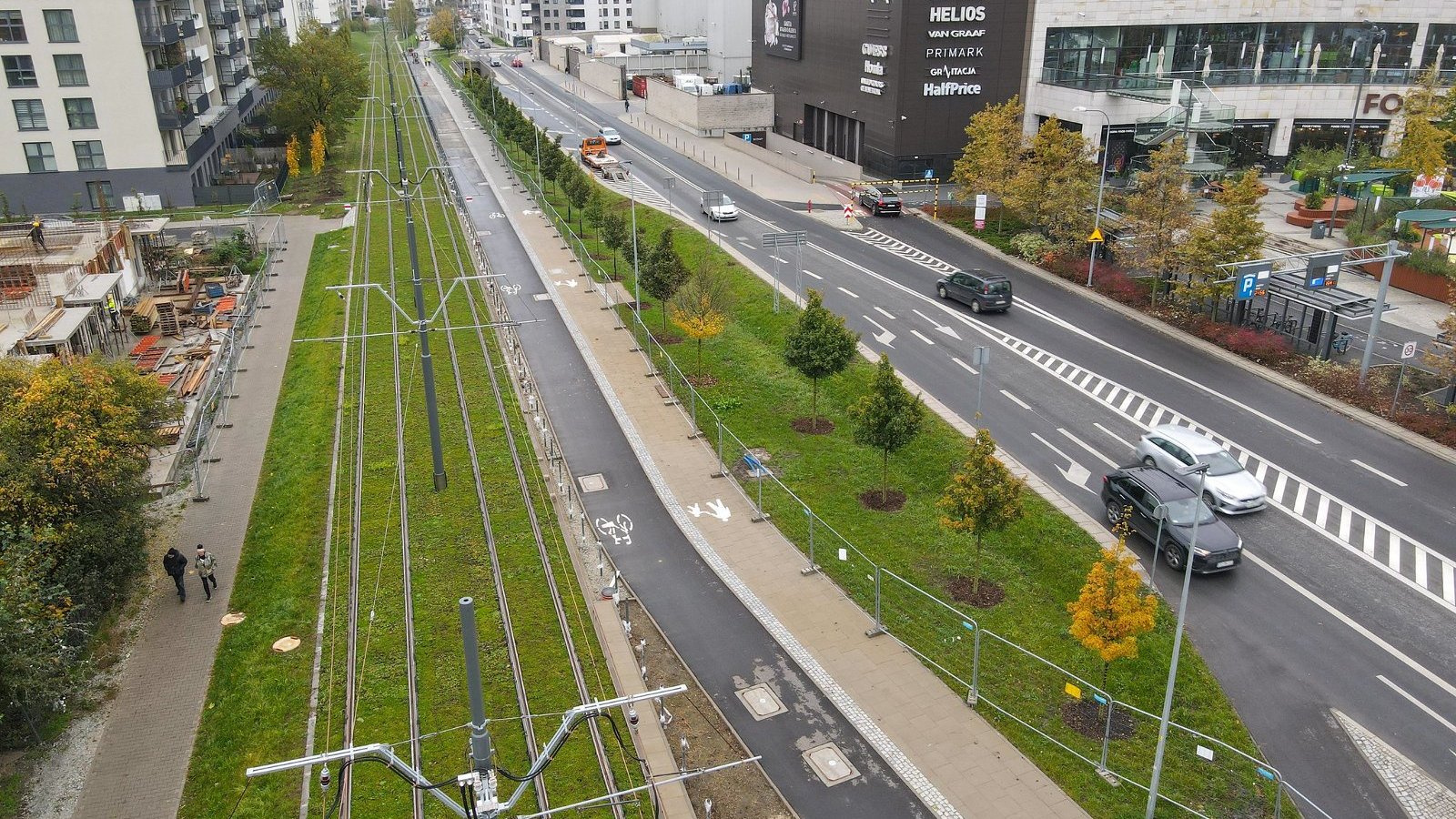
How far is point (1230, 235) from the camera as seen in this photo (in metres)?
36.1

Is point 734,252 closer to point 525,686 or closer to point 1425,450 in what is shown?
point 1425,450

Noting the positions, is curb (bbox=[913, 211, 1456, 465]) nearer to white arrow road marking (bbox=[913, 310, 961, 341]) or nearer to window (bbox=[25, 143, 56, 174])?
white arrow road marking (bbox=[913, 310, 961, 341])

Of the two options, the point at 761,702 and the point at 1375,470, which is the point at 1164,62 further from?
the point at 761,702

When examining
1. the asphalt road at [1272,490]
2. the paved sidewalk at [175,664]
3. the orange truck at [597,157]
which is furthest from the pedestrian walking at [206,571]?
the orange truck at [597,157]

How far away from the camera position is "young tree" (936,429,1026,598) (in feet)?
72.0

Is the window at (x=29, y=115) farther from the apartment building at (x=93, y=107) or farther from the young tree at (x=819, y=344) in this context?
the young tree at (x=819, y=344)

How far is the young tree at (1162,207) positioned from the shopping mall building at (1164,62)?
23.2 metres

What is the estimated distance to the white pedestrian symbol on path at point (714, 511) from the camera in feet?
88.0

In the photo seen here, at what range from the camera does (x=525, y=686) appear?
1975 centimetres

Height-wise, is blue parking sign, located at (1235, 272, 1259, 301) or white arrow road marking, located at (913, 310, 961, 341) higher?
blue parking sign, located at (1235, 272, 1259, 301)

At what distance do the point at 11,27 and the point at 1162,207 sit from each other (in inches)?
2353

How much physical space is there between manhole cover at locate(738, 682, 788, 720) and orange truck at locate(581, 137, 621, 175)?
185ft

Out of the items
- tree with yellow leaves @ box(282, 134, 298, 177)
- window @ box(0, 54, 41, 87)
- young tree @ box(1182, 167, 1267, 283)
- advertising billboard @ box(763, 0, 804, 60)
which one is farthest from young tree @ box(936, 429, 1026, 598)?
tree with yellow leaves @ box(282, 134, 298, 177)

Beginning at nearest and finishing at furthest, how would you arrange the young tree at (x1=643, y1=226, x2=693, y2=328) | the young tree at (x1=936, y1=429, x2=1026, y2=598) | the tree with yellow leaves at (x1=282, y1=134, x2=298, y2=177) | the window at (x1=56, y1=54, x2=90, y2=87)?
1. the young tree at (x1=936, y1=429, x2=1026, y2=598)
2. the young tree at (x1=643, y1=226, x2=693, y2=328)
3. the window at (x1=56, y1=54, x2=90, y2=87)
4. the tree with yellow leaves at (x1=282, y1=134, x2=298, y2=177)
